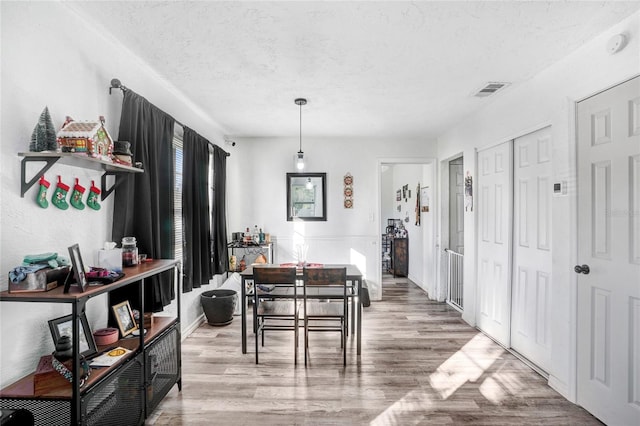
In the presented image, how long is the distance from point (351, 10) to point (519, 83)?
204 centimetres

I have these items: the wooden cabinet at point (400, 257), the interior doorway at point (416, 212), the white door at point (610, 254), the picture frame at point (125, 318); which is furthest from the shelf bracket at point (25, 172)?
the wooden cabinet at point (400, 257)

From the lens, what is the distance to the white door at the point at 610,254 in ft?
6.79

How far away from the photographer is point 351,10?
200cm

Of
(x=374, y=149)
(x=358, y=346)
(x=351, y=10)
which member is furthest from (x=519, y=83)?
(x=358, y=346)

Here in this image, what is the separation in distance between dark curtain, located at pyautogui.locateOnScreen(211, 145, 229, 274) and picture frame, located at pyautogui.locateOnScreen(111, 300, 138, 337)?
84.1 inches

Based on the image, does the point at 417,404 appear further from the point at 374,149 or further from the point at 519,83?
the point at 374,149

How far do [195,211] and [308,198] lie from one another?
2.12m

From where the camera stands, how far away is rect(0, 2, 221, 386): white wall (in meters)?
1.58

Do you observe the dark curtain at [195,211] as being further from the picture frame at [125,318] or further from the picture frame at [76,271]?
the picture frame at [76,271]

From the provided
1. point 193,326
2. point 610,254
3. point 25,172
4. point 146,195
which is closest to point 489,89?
point 610,254

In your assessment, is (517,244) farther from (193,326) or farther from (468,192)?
(193,326)

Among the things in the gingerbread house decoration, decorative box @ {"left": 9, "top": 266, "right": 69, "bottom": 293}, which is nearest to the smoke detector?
the gingerbread house decoration

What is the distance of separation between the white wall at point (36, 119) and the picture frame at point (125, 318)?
0.59 ft

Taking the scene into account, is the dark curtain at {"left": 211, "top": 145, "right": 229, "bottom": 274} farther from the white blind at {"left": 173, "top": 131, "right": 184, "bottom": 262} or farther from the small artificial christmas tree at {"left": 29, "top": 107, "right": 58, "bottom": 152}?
the small artificial christmas tree at {"left": 29, "top": 107, "right": 58, "bottom": 152}
